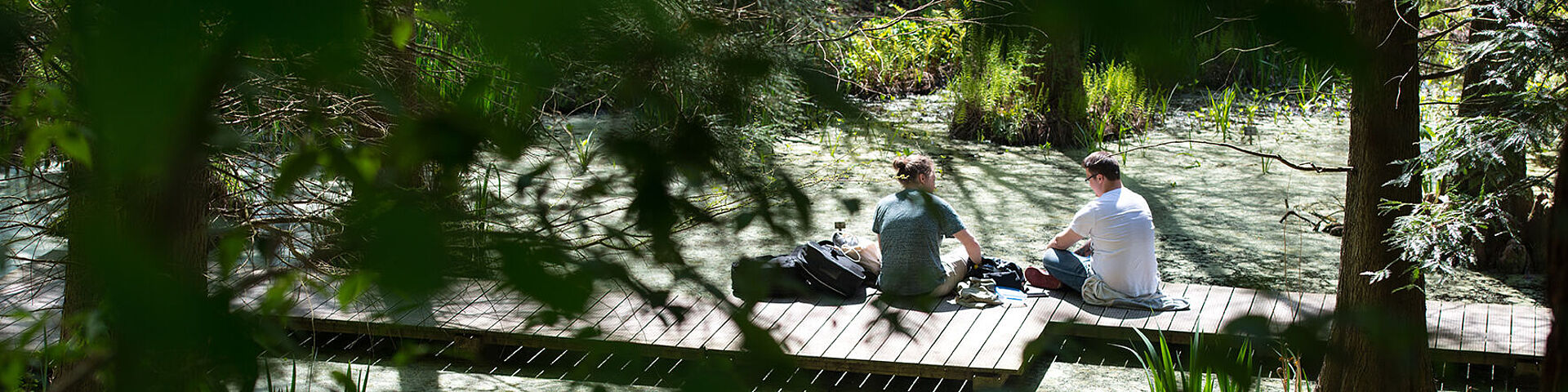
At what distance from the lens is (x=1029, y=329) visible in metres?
5.06

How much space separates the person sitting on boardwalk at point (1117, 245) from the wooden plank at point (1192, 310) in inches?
2.2

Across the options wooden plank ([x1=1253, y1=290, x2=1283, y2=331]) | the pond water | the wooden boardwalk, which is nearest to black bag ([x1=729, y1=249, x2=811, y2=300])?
wooden plank ([x1=1253, y1=290, x2=1283, y2=331])

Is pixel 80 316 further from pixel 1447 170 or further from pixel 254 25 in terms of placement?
pixel 1447 170

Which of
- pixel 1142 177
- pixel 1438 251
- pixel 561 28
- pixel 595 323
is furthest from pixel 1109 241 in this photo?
pixel 561 28

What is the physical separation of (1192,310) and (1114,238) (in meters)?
0.45

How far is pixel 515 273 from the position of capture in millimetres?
635

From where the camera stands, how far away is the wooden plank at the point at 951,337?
4.74 metres

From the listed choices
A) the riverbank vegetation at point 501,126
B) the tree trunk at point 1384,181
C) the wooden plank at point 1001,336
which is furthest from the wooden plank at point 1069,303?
the riverbank vegetation at point 501,126

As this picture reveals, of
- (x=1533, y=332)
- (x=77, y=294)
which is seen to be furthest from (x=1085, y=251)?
(x=77, y=294)

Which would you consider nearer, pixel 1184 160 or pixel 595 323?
pixel 595 323

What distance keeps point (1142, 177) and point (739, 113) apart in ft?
29.2

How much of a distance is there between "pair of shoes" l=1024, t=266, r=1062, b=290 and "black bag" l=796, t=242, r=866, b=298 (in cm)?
81

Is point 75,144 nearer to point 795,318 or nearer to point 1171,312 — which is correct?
point 795,318

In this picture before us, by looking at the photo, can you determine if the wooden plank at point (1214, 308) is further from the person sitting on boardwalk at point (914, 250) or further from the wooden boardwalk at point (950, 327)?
the person sitting on boardwalk at point (914, 250)
